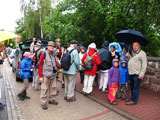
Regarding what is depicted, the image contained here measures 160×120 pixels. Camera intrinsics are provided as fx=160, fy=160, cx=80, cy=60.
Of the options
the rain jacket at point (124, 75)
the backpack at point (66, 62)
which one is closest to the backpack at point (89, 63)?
the backpack at point (66, 62)

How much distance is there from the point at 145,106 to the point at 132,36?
2.24 m

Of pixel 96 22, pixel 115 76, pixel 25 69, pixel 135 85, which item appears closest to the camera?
pixel 135 85

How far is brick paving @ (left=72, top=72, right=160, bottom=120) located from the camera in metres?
4.33

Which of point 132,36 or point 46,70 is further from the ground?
point 132,36

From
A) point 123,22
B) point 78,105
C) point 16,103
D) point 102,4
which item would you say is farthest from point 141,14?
point 16,103

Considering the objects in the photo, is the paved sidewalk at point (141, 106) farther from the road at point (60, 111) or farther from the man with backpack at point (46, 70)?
the man with backpack at point (46, 70)

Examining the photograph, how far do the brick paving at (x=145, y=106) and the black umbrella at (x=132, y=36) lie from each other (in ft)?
6.45

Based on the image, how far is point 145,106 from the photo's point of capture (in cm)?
495

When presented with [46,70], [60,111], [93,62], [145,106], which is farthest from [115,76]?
[46,70]

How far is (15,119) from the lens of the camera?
4.14 m

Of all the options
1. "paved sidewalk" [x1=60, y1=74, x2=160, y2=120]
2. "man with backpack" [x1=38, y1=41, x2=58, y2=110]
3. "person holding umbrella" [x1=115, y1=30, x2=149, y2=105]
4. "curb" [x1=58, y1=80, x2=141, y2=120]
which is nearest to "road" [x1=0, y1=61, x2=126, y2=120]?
"curb" [x1=58, y1=80, x2=141, y2=120]

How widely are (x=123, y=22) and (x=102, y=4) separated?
1.62 m

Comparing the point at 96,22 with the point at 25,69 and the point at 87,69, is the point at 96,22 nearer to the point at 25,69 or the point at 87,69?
the point at 87,69

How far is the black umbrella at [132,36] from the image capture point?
478cm
